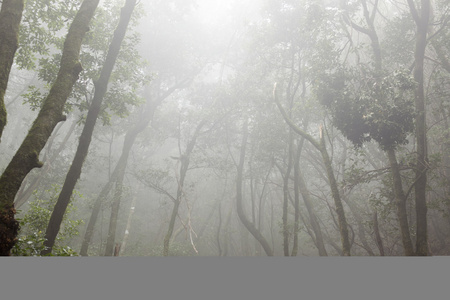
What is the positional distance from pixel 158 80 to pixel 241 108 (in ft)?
17.6

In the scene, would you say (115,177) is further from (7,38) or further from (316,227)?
(7,38)

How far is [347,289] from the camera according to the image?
1519 millimetres

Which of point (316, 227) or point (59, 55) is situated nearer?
point (59, 55)

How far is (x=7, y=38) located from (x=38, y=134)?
53.1 inches

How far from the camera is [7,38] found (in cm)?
352

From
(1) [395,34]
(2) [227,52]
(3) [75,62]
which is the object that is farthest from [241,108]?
(3) [75,62]

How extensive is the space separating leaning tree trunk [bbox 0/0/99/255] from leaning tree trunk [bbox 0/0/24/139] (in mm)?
411

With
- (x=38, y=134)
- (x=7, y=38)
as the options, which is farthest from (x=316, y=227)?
(x=7, y=38)

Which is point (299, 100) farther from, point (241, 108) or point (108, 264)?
point (108, 264)

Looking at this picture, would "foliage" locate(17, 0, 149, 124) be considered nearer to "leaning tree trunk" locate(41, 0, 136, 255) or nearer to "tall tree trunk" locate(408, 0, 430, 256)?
"leaning tree trunk" locate(41, 0, 136, 255)

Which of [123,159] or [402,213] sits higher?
[123,159]

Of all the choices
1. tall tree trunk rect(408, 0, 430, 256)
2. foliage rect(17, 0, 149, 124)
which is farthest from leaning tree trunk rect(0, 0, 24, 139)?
tall tree trunk rect(408, 0, 430, 256)

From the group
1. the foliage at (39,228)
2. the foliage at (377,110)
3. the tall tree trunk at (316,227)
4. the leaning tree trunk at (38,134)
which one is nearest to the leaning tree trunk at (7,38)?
the leaning tree trunk at (38,134)

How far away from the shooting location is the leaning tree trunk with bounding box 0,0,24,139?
3400mm
